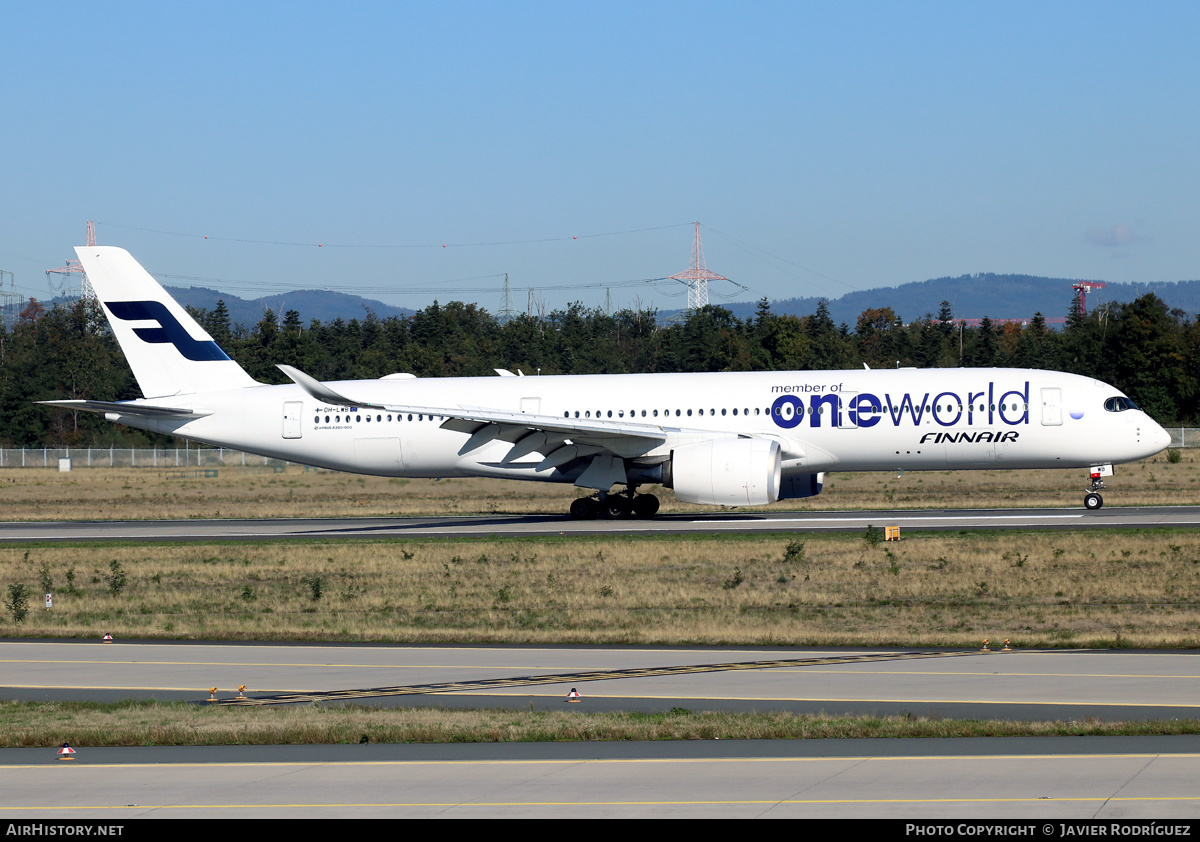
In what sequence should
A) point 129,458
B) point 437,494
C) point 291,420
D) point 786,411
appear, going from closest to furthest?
1. point 786,411
2. point 291,420
3. point 437,494
4. point 129,458

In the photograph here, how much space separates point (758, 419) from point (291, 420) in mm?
14362

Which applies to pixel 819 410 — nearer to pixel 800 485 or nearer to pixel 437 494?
pixel 800 485

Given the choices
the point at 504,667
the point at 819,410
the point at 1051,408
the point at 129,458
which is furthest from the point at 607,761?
the point at 129,458

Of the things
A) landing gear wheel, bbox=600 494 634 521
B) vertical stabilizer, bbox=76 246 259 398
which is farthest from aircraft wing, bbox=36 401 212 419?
landing gear wheel, bbox=600 494 634 521

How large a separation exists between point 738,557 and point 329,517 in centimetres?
1907

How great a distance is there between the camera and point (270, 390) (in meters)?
38.8

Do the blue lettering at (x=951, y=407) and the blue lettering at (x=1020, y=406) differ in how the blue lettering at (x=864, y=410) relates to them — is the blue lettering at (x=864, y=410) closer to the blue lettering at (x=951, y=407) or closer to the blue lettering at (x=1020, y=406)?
the blue lettering at (x=951, y=407)

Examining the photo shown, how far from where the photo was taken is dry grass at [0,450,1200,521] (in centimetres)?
4241

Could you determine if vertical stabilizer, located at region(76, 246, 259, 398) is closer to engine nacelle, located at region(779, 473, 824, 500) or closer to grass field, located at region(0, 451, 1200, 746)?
grass field, located at region(0, 451, 1200, 746)

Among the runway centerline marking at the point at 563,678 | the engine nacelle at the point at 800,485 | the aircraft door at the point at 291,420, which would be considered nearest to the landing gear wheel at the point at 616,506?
the engine nacelle at the point at 800,485

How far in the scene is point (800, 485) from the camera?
3556 cm

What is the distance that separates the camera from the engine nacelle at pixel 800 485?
3544cm

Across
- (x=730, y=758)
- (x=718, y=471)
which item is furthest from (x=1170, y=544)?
(x=730, y=758)

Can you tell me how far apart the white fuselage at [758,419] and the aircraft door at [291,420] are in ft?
0.10
